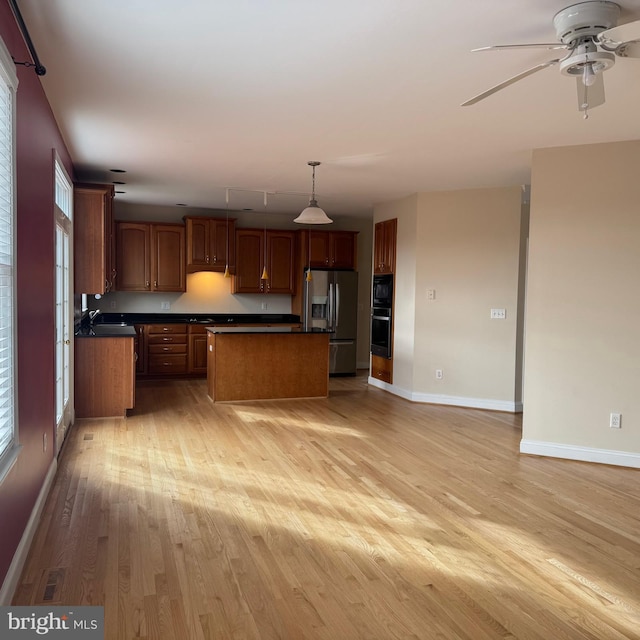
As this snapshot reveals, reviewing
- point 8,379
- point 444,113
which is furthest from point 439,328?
point 8,379

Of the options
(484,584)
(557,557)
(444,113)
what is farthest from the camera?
(444,113)

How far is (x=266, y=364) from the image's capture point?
22.2ft

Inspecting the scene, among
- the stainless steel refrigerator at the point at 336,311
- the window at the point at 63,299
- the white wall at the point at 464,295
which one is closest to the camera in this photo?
the window at the point at 63,299

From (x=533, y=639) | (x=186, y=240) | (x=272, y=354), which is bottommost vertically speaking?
(x=533, y=639)

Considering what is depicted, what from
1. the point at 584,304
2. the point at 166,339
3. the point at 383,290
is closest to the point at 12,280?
the point at 584,304

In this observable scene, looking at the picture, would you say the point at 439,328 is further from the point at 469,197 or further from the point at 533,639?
the point at 533,639

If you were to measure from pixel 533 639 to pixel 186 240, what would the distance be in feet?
23.6

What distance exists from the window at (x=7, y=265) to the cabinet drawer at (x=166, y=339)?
220 inches

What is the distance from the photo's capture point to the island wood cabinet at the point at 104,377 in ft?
18.4

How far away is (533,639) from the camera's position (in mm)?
2197

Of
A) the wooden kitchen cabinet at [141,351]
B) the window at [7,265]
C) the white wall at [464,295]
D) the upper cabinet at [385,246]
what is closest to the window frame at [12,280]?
the window at [7,265]

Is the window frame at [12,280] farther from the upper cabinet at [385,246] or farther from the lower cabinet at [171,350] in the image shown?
the lower cabinet at [171,350]

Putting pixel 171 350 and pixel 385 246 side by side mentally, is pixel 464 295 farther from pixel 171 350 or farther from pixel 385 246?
pixel 171 350

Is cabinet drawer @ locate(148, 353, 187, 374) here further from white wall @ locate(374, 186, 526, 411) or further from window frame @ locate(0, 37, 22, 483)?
window frame @ locate(0, 37, 22, 483)
